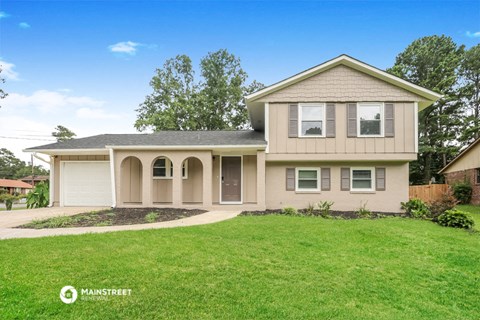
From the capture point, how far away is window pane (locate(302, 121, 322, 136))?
11523 millimetres

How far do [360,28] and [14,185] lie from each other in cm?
5530

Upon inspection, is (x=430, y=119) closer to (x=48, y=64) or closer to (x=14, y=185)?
(x=48, y=64)

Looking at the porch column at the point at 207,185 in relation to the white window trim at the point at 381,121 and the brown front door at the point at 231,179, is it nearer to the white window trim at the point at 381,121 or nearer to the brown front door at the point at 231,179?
the brown front door at the point at 231,179

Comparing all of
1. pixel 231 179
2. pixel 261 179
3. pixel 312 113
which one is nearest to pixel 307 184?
pixel 261 179

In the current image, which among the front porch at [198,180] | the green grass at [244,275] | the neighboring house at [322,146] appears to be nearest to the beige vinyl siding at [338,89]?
the neighboring house at [322,146]

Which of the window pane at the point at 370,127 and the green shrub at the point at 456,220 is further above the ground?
the window pane at the point at 370,127

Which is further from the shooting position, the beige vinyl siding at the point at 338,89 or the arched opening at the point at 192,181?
the arched opening at the point at 192,181

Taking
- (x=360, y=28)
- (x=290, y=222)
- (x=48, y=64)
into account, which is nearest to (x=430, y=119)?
(x=360, y=28)

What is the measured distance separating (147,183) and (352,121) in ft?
29.7

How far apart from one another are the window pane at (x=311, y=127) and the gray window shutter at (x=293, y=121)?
34cm

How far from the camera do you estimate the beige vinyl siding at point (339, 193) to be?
11570 millimetres

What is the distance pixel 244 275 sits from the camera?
4426mm

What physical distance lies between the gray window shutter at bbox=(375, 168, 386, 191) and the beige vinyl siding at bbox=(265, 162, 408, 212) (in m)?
0.13

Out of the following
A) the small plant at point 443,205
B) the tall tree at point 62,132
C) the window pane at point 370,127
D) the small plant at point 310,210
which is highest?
A: the tall tree at point 62,132
